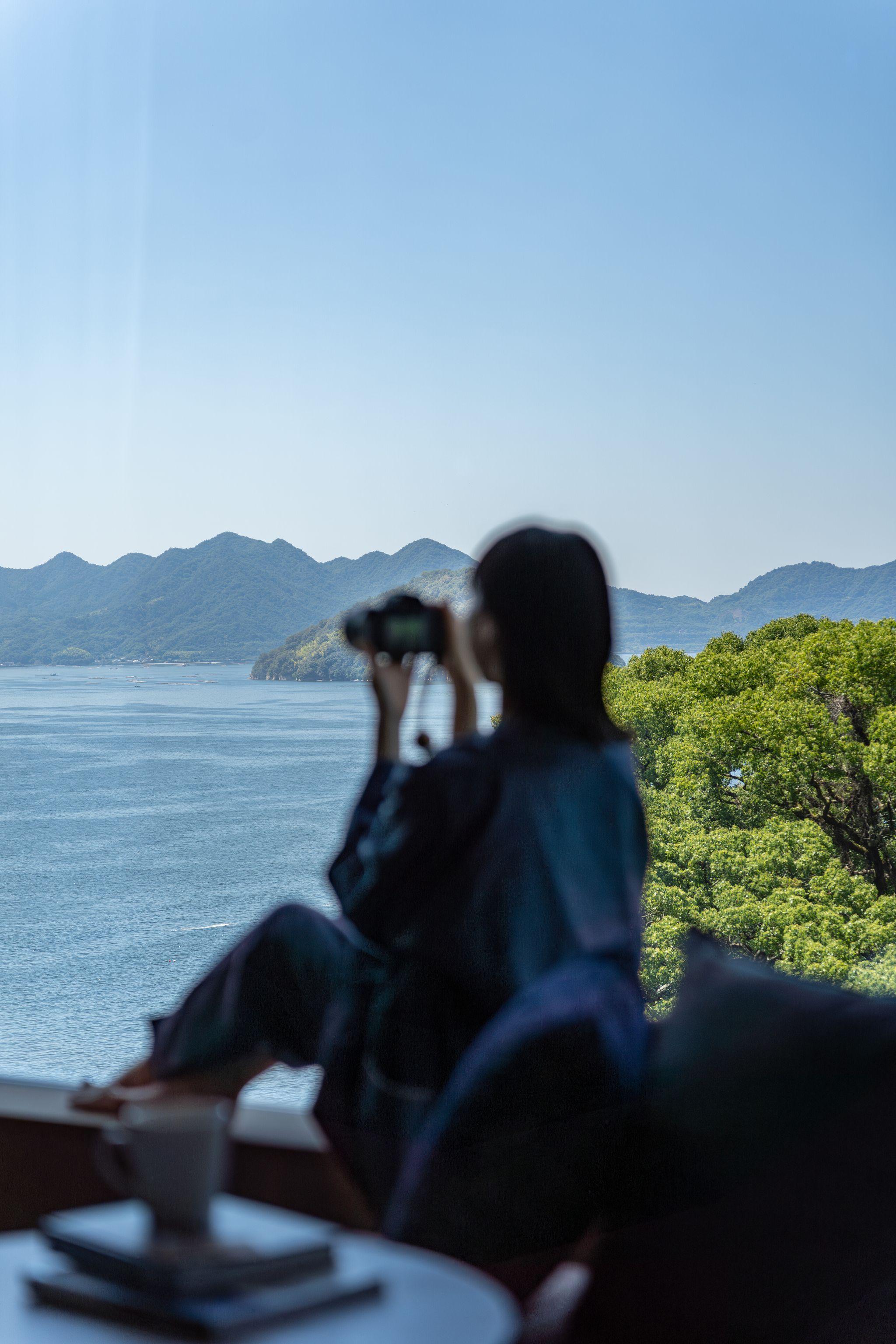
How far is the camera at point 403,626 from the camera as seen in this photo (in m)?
1.31

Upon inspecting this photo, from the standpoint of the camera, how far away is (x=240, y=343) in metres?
27.5

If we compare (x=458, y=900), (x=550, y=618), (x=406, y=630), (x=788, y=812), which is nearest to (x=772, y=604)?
(x=788, y=812)

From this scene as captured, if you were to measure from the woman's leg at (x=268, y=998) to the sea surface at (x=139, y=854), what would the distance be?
25.3m

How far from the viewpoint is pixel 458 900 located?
1.05m

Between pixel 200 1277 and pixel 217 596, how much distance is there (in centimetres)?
3427

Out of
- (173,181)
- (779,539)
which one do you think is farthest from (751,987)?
(779,539)

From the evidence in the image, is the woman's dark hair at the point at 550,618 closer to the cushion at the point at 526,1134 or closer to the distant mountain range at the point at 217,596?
the cushion at the point at 526,1134

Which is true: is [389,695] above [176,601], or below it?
below

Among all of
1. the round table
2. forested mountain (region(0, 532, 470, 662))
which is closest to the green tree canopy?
the round table

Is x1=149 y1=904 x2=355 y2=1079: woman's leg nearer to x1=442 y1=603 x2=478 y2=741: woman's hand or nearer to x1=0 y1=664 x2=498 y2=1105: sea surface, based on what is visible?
x1=442 y1=603 x2=478 y2=741: woman's hand

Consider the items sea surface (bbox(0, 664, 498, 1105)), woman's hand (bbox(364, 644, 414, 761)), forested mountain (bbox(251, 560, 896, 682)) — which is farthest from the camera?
sea surface (bbox(0, 664, 498, 1105))

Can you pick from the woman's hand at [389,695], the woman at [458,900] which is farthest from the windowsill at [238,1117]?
the woman's hand at [389,695]

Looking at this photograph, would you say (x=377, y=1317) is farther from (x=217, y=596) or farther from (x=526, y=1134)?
(x=217, y=596)

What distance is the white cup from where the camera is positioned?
70 centimetres
